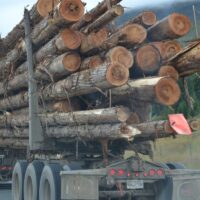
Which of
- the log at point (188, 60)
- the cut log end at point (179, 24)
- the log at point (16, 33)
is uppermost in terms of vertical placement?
the log at point (16, 33)

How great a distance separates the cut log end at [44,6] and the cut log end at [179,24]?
3.24 metres

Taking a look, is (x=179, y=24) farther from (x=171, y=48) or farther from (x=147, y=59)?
(x=147, y=59)

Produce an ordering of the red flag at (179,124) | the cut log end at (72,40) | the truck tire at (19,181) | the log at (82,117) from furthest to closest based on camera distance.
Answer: the truck tire at (19,181) < the cut log end at (72,40) < the log at (82,117) < the red flag at (179,124)

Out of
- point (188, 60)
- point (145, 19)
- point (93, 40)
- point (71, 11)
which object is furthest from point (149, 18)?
point (188, 60)

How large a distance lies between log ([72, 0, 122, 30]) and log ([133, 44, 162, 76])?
1110mm

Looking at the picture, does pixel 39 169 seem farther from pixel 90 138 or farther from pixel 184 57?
pixel 184 57

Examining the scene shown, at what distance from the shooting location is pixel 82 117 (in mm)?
11969

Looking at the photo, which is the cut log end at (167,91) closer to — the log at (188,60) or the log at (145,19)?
the log at (188,60)

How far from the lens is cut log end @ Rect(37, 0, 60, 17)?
45.9 feet

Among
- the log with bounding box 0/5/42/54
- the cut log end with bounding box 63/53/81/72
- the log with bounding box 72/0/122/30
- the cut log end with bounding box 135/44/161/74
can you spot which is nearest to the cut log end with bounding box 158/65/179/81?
the cut log end with bounding box 135/44/161/74

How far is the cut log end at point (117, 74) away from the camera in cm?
1074

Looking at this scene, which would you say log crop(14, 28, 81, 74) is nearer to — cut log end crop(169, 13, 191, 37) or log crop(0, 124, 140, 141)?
log crop(0, 124, 140, 141)

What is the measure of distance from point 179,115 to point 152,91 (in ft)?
2.08

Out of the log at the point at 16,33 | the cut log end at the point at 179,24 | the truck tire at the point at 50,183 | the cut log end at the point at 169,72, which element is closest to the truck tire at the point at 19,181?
the truck tire at the point at 50,183
